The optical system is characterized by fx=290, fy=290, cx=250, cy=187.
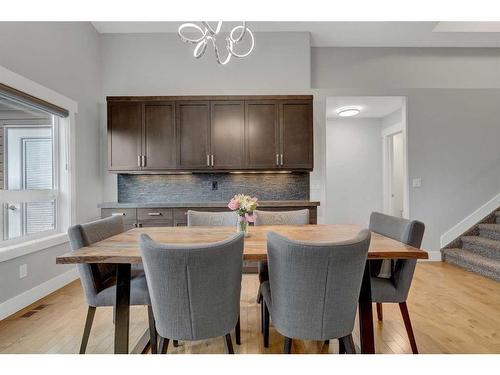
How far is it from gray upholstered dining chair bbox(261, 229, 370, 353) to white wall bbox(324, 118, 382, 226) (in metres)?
4.90

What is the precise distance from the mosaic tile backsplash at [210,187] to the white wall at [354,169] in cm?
224

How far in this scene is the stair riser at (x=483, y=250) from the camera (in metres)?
3.58

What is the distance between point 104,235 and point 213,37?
1601 millimetres

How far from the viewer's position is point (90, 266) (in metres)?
1.68

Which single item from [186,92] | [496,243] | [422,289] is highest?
[186,92]

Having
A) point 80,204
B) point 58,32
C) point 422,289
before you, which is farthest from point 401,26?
point 80,204

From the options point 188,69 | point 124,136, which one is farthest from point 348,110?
point 124,136

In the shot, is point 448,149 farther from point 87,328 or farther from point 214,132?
point 87,328

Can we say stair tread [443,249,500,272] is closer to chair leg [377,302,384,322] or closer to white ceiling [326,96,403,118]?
chair leg [377,302,384,322]

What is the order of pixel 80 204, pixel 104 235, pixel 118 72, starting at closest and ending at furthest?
pixel 104 235
pixel 80 204
pixel 118 72

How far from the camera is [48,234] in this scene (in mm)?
3125

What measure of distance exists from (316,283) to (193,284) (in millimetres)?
537

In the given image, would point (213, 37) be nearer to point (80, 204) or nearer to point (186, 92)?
point (186, 92)

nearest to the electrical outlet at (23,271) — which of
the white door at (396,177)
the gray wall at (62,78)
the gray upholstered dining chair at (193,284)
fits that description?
the gray wall at (62,78)
